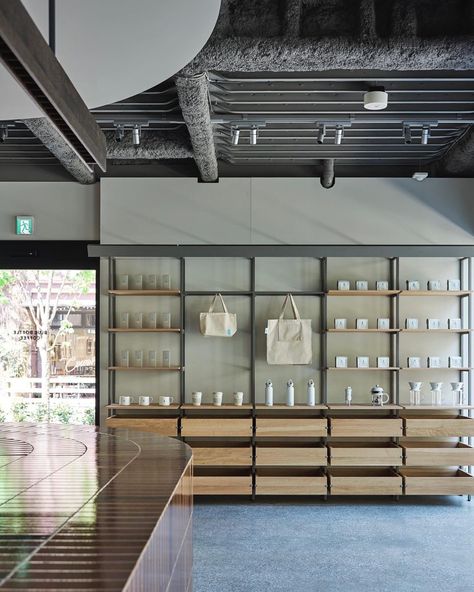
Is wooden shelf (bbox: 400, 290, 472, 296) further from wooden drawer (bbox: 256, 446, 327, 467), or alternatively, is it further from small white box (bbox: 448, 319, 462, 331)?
wooden drawer (bbox: 256, 446, 327, 467)

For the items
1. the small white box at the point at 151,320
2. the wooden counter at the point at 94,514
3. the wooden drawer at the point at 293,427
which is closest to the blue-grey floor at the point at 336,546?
the wooden drawer at the point at 293,427

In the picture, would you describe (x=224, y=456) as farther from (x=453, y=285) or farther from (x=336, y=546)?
(x=453, y=285)

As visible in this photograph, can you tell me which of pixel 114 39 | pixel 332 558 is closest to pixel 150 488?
pixel 114 39

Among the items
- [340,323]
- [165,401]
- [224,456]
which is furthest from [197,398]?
[340,323]

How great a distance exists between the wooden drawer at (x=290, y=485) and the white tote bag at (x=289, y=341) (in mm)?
1047

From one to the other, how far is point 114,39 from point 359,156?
13.7 ft

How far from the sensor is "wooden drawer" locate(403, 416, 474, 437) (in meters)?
6.71

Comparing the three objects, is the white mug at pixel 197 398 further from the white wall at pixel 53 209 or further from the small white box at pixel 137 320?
the white wall at pixel 53 209

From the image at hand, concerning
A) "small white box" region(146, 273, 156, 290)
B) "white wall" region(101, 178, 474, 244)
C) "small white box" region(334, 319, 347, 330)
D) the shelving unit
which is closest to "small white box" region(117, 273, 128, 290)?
the shelving unit

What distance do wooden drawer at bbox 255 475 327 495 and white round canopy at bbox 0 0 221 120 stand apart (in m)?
4.01

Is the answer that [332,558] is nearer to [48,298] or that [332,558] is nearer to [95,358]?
[95,358]

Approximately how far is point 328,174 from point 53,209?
2.70m

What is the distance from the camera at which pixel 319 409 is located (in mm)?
7078

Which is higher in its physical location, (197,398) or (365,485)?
(197,398)
